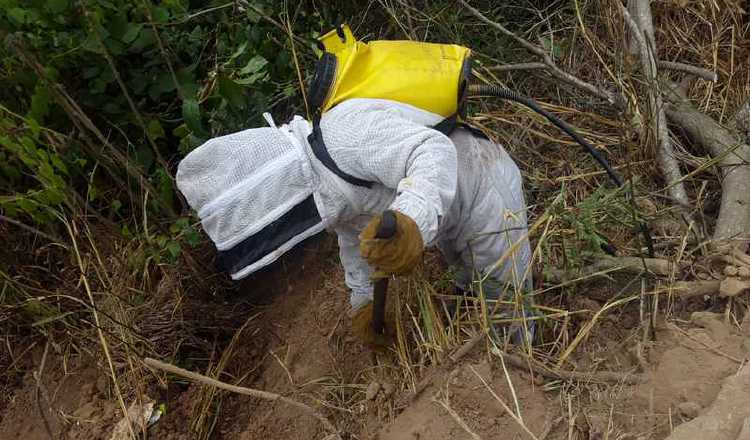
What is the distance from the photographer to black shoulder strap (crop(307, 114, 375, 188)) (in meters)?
1.77

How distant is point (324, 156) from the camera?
1775mm

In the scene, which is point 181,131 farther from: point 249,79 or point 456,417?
point 456,417

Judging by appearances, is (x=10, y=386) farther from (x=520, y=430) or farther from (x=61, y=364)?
(x=520, y=430)

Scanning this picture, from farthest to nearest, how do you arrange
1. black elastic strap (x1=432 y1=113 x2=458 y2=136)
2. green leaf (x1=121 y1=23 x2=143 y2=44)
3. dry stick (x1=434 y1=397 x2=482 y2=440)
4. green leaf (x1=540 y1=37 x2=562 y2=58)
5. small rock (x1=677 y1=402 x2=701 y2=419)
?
green leaf (x1=540 y1=37 x2=562 y2=58)
green leaf (x1=121 y1=23 x2=143 y2=44)
black elastic strap (x1=432 y1=113 x2=458 y2=136)
dry stick (x1=434 y1=397 x2=482 y2=440)
small rock (x1=677 y1=402 x2=701 y2=419)

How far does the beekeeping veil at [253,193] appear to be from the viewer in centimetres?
176

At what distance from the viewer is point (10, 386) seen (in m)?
2.80

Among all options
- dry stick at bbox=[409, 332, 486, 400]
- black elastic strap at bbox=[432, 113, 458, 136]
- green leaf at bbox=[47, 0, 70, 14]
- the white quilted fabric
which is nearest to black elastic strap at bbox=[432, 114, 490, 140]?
black elastic strap at bbox=[432, 113, 458, 136]

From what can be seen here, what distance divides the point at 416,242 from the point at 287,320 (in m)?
1.36

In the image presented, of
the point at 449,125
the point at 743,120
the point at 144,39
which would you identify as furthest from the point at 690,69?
the point at 144,39

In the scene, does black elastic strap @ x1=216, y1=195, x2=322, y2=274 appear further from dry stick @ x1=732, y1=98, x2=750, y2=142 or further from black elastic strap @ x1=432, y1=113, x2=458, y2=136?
dry stick @ x1=732, y1=98, x2=750, y2=142

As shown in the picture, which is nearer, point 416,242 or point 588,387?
point 416,242

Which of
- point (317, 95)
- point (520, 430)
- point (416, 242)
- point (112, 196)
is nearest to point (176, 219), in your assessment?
point (112, 196)

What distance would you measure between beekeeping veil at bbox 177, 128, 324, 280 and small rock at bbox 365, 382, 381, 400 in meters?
0.50

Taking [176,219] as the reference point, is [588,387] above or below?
below
